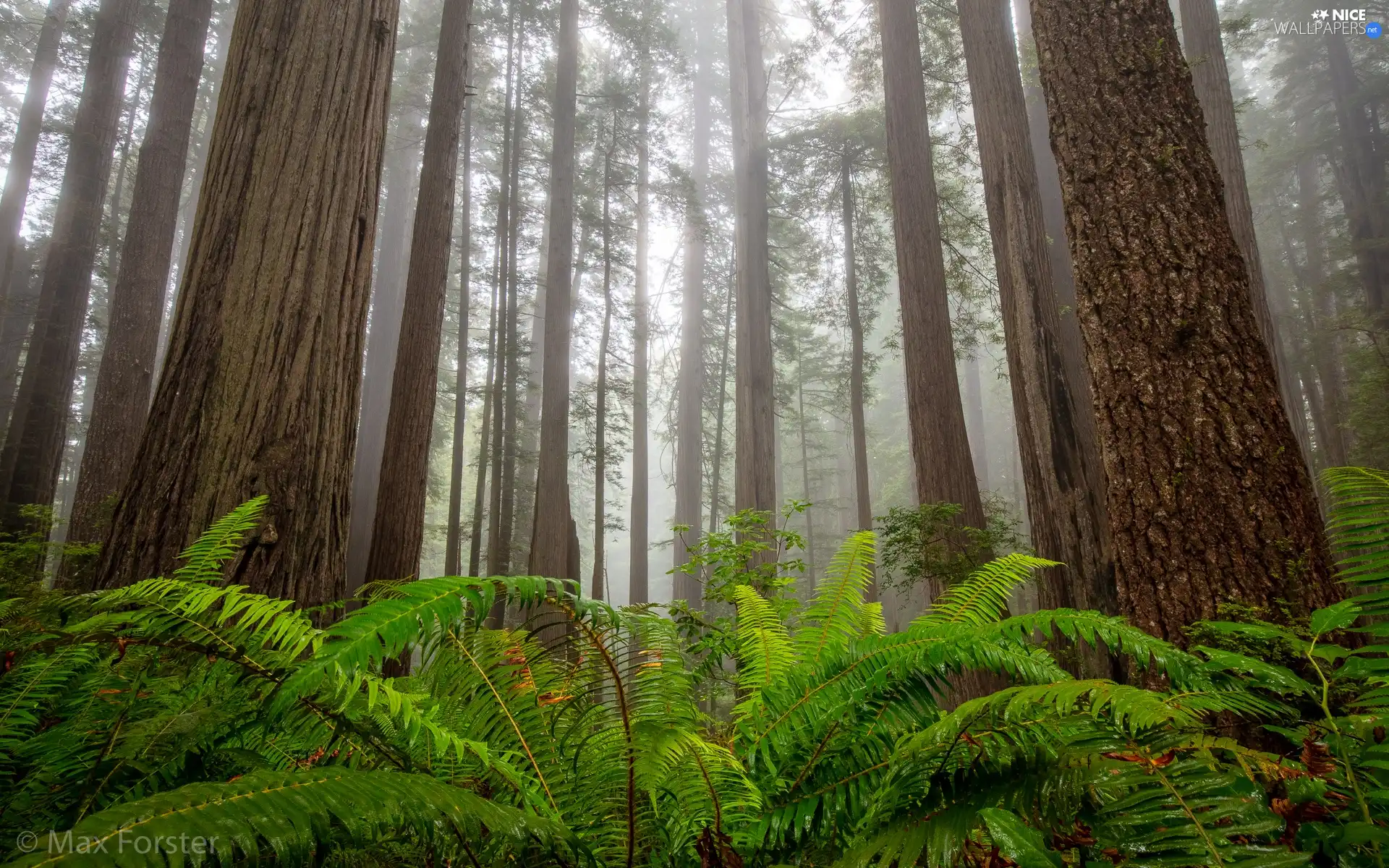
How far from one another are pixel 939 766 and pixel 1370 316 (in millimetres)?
23790

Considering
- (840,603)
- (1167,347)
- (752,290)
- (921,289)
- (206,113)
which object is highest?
(206,113)

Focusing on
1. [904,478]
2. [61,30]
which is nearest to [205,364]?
[61,30]

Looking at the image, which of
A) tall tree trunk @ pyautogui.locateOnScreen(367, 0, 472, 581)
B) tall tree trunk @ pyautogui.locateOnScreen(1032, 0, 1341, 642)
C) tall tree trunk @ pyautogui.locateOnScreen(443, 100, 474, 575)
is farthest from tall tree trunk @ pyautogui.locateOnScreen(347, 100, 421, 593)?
tall tree trunk @ pyautogui.locateOnScreen(1032, 0, 1341, 642)

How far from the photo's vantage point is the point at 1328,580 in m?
2.33

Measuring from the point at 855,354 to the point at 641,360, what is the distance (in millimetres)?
9669

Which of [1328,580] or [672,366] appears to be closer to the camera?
[1328,580]

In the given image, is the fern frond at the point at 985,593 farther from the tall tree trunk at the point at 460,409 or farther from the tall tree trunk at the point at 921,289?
the tall tree trunk at the point at 460,409

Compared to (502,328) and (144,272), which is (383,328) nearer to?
(502,328)

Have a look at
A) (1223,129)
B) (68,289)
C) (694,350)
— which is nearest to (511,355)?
(68,289)

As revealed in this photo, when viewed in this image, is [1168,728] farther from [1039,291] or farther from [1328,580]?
[1039,291]

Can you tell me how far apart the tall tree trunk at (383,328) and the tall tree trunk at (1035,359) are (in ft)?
38.0

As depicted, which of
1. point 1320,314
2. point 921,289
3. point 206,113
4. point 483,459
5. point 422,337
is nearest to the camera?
point 422,337

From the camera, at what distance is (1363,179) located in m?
20.2

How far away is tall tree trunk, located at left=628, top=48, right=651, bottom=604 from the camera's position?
17375mm
